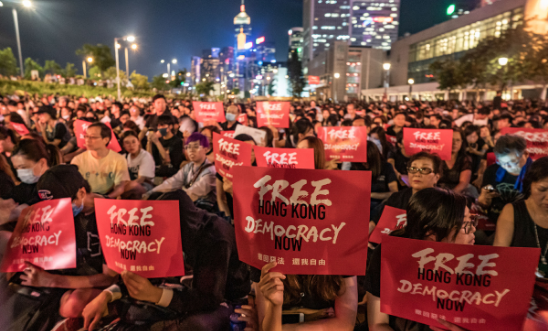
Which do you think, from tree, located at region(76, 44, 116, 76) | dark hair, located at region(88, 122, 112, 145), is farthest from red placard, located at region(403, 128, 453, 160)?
tree, located at region(76, 44, 116, 76)

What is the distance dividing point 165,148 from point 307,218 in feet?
22.1

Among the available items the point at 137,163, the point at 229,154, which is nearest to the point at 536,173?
the point at 229,154

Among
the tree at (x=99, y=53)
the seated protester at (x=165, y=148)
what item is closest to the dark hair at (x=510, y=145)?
the seated protester at (x=165, y=148)

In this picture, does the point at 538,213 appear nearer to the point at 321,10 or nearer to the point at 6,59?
the point at 6,59

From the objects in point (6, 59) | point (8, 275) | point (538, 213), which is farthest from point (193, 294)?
point (6, 59)

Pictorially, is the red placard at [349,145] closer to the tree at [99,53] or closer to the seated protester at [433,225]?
the seated protester at [433,225]

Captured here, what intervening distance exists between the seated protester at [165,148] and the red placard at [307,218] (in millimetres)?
5930

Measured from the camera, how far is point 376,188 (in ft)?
18.5

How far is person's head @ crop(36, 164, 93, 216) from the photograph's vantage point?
3.27 metres

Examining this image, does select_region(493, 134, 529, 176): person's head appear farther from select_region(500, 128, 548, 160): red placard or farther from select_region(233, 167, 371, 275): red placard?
select_region(233, 167, 371, 275): red placard

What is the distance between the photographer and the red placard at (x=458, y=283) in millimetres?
1930

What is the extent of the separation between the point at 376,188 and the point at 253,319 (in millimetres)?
3587

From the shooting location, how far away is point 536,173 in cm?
306

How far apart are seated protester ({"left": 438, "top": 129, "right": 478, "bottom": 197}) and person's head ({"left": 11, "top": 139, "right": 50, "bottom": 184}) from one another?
5.63 m
